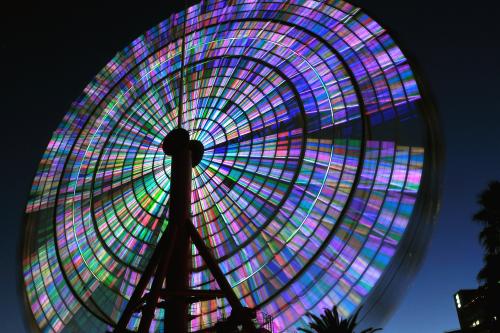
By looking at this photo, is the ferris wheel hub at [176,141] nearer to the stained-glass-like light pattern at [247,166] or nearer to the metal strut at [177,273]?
the metal strut at [177,273]

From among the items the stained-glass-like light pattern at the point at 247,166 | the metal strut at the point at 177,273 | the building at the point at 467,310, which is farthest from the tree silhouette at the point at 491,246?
the building at the point at 467,310

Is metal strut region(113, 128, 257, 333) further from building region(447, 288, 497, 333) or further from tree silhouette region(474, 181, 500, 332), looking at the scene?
building region(447, 288, 497, 333)

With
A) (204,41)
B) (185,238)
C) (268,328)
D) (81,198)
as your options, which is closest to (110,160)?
(81,198)

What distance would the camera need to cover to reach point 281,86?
2178 cm

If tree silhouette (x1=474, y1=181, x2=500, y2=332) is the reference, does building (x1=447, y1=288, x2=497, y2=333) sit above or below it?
above

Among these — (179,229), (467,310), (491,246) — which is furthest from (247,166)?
(467,310)

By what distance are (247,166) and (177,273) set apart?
18.6 ft

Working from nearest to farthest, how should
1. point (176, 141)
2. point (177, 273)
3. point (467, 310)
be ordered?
1. point (177, 273)
2. point (176, 141)
3. point (467, 310)

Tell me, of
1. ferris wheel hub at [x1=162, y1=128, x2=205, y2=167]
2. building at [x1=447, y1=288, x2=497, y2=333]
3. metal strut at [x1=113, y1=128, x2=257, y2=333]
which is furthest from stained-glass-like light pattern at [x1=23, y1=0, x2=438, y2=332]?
building at [x1=447, y1=288, x2=497, y2=333]

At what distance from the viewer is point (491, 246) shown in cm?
1820

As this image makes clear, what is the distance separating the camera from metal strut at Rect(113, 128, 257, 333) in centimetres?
1609

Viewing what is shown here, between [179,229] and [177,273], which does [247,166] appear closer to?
[179,229]

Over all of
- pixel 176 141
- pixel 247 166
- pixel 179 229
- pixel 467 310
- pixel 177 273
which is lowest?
pixel 177 273

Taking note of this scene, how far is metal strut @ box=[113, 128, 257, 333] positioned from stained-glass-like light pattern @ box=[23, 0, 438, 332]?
227 cm
